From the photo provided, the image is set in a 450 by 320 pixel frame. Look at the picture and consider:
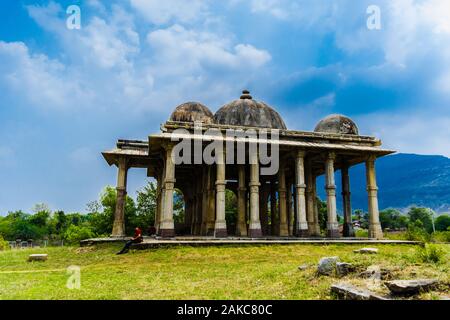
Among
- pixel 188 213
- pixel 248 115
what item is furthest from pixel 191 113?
pixel 188 213

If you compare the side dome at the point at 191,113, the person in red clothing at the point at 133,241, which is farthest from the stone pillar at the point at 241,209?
the person in red clothing at the point at 133,241

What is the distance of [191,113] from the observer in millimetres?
26000

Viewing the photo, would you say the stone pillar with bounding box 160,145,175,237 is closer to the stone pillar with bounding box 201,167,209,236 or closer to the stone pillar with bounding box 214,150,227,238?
the stone pillar with bounding box 214,150,227,238

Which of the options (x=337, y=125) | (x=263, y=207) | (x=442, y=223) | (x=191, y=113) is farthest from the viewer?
(x=442, y=223)

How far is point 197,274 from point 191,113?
15.9 meters

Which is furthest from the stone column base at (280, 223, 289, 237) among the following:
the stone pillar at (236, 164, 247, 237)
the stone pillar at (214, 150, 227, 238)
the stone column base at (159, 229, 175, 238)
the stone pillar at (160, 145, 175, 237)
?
the stone column base at (159, 229, 175, 238)

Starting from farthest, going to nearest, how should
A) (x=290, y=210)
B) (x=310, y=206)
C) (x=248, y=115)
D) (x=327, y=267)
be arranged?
(x=290, y=210) < (x=310, y=206) < (x=248, y=115) < (x=327, y=267)

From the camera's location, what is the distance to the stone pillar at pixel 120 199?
2430 cm

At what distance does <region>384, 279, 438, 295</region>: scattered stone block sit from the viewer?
6.65 metres

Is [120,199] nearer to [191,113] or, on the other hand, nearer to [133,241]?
[191,113]

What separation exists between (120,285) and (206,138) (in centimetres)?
1322

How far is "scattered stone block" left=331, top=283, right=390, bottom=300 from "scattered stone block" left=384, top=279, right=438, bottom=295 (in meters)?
0.32

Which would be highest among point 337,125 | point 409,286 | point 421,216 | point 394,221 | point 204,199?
point 337,125

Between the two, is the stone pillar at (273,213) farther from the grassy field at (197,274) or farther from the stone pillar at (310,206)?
the grassy field at (197,274)
